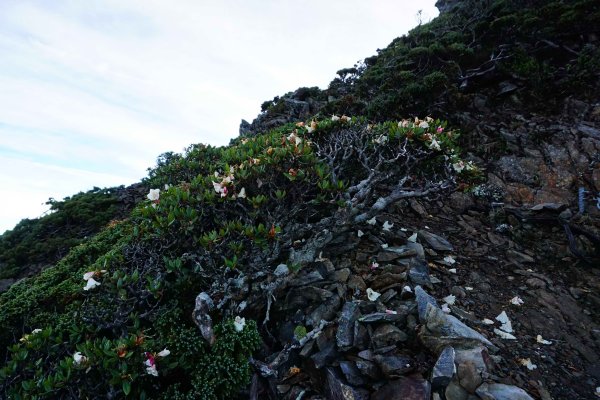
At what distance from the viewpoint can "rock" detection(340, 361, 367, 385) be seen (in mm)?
3939

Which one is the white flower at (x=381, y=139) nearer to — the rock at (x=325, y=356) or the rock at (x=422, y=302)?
the rock at (x=422, y=302)

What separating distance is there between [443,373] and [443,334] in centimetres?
57

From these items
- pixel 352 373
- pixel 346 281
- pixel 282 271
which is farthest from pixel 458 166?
pixel 352 373

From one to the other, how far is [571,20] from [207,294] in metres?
14.1

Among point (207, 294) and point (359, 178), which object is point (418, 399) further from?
point (359, 178)

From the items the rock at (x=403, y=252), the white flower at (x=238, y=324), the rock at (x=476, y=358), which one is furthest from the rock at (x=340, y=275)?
the rock at (x=476, y=358)

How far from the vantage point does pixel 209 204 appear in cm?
532

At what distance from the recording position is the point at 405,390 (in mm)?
3586

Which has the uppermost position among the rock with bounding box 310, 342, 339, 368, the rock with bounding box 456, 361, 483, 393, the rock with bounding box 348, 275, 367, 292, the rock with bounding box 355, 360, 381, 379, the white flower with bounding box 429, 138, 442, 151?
the white flower with bounding box 429, 138, 442, 151

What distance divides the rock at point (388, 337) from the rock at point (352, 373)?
411 mm

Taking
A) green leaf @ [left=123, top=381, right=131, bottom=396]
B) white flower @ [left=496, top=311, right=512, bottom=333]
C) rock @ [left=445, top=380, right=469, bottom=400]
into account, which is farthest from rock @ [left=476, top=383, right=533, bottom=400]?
green leaf @ [left=123, top=381, right=131, bottom=396]

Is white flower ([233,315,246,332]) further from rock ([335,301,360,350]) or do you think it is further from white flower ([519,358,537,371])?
white flower ([519,358,537,371])

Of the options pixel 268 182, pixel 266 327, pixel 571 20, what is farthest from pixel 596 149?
pixel 266 327

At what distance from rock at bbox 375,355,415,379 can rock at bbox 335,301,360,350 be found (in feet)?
1.50
